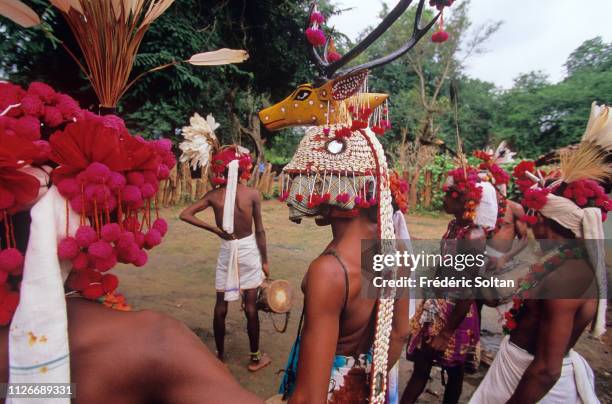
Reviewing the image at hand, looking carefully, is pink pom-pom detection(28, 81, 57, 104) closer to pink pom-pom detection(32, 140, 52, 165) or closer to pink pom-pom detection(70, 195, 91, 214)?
pink pom-pom detection(32, 140, 52, 165)

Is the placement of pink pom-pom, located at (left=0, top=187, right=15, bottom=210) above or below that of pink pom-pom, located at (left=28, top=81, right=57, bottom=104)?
below

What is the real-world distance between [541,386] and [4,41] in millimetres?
6372

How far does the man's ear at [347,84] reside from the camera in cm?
188

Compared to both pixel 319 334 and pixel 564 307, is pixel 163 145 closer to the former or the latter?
pixel 319 334

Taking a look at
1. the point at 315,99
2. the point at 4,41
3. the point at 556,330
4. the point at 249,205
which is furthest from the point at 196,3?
the point at 556,330

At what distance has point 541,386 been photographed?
2074mm

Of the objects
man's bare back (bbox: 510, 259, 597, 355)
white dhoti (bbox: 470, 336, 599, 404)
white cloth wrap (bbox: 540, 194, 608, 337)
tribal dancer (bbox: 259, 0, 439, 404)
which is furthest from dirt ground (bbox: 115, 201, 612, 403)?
tribal dancer (bbox: 259, 0, 439, 404)

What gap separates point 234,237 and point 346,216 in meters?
2.80

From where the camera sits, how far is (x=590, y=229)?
7.22 ft

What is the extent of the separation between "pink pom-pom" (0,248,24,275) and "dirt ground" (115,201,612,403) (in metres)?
3.14

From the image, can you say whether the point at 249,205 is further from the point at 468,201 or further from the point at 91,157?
the point at 91,157

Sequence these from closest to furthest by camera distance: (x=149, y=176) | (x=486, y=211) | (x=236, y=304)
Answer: (x=149, y=176)
(x=486, y=211)
(x=236, y=304)

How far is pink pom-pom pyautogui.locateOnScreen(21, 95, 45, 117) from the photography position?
1.02 meters

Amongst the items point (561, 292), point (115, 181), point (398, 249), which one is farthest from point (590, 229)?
point (115, 181)
